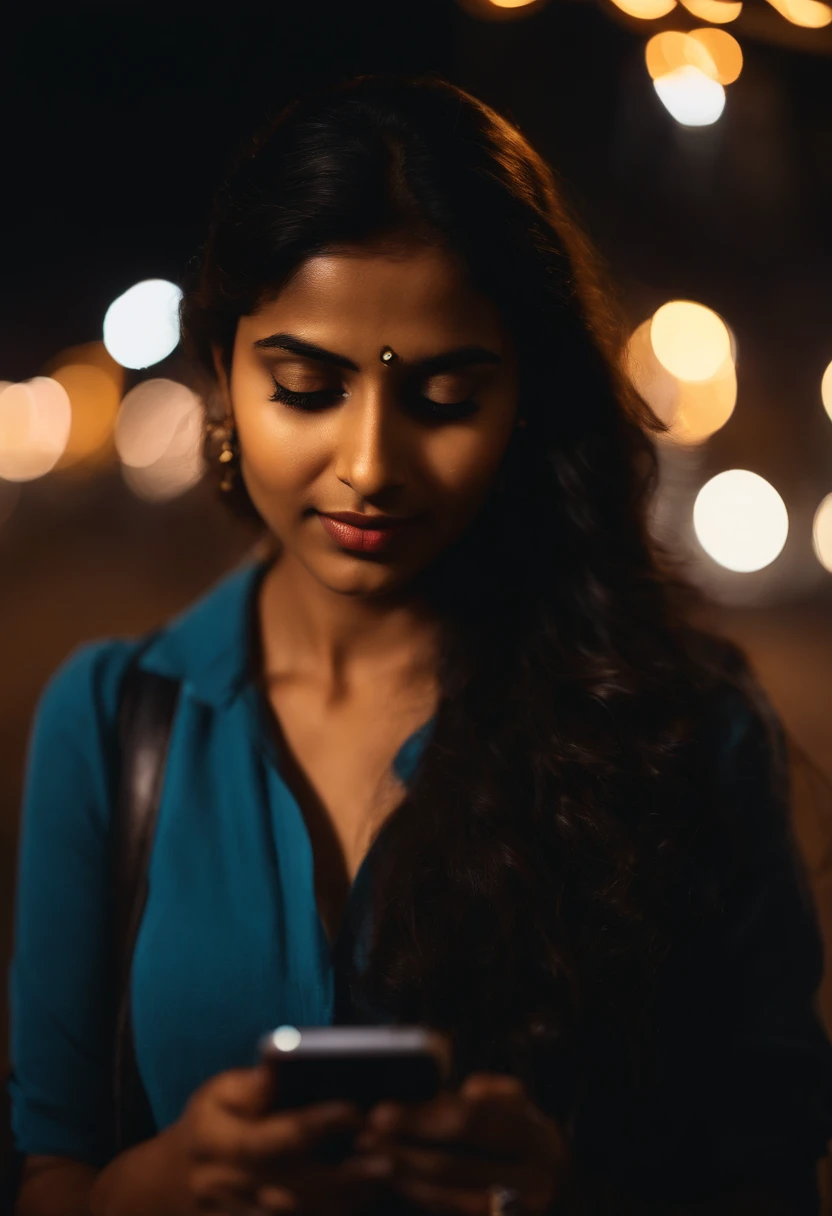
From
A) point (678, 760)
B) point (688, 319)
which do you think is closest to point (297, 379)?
point (678, 760)

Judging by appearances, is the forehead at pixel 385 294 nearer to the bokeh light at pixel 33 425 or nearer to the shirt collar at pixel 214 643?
the shirt collar at pixel 214 643

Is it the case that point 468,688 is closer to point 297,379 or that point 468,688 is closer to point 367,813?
point 367,813

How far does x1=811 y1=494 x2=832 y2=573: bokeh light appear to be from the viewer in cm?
171

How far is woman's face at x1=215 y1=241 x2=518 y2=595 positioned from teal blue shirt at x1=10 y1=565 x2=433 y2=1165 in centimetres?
19

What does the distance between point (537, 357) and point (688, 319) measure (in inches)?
28.1

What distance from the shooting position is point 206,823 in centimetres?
80

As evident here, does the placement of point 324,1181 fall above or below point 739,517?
below

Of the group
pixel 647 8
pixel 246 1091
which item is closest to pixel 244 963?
pixel 246 1091

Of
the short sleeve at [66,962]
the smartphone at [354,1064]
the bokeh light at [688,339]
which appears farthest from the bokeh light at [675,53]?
the smartphone at [354,1064]

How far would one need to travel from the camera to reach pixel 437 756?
81 centimetres

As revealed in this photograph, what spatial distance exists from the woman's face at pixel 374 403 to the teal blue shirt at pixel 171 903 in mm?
188

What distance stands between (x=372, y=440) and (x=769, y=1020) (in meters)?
0.56

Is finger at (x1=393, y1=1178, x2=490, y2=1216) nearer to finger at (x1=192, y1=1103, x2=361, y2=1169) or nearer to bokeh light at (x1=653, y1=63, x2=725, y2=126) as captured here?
finger at (x1=192, y1=1103, x2=361, y2=1169)

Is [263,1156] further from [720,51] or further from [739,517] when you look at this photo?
[739,517]
